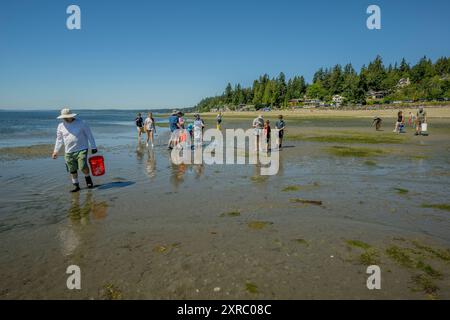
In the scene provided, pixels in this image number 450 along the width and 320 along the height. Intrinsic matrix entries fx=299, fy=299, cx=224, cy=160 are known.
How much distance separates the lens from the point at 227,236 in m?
5.31

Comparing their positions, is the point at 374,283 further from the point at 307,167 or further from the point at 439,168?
the point at 439,168

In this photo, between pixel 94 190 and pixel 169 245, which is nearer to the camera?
pixel 169 245

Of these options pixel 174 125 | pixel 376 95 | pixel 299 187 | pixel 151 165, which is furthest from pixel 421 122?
pixel 376 95

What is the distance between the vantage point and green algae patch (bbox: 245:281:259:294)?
370cm

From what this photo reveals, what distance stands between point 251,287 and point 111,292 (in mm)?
1733

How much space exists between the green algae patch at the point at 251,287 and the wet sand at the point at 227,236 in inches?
0.5

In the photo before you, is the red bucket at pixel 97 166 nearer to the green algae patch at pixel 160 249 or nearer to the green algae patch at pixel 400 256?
the green algae patch at pixel 160 249

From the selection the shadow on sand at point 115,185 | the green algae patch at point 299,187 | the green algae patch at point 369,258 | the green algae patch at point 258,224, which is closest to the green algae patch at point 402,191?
the green algae patch at point 299,187

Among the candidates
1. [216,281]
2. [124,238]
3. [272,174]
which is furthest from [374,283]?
[272,174]

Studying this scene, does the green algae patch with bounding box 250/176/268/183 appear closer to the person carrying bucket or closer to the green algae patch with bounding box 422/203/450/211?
the green algae patch with bounding box 422/203/450/211

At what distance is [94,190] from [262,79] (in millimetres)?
153993

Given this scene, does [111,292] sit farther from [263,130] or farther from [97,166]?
[263,130]

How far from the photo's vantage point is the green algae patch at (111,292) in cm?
360
